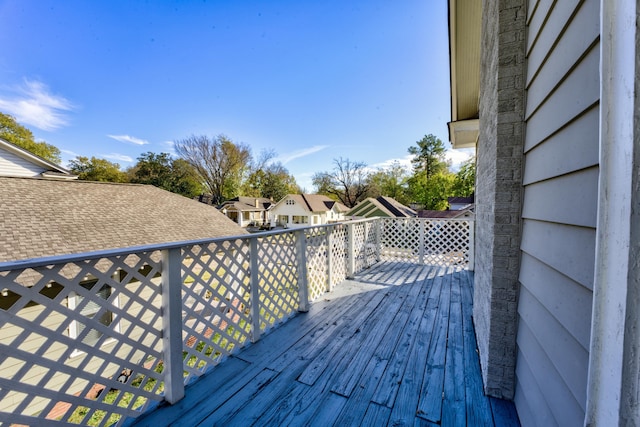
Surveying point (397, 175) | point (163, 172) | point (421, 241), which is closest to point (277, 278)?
point (421, 241)

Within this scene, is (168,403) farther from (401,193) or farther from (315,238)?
(401,193)

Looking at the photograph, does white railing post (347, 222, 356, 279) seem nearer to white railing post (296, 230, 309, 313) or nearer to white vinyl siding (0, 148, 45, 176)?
white railing post (296, 230, 309, 313)

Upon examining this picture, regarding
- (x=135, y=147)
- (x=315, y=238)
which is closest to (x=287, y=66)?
(x=315, y=238)

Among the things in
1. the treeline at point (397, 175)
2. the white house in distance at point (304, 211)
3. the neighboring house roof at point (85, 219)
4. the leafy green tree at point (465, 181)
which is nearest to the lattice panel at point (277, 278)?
the neighboring house roof at point (85, 219)

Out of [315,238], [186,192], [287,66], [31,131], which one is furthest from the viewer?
[186,192]

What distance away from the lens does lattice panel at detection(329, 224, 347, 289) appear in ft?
13.9

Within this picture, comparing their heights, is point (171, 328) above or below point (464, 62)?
below

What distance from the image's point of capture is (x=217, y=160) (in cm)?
2855

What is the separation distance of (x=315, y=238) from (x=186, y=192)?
30.7m

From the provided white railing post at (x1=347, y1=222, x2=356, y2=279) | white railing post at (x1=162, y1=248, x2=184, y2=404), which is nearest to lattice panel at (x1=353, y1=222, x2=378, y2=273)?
white railing post at (x1=347, y1=222, x2=356, y2=279)

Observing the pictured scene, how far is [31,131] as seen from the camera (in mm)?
21453

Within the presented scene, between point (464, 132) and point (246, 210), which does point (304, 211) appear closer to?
point (246, 210)

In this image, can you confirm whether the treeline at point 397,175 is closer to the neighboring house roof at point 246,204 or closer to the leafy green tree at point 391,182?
the leafy green tree at point 391,182

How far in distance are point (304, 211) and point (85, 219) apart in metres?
18.1
